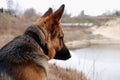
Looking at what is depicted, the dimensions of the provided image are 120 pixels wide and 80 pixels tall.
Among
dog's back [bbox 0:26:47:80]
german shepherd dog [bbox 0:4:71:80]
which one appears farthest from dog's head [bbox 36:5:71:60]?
dog's back [bbox 0:26:47:80]

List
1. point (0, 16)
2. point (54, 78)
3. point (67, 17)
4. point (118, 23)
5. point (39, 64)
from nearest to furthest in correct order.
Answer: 1. point (39, 64)
2. point (54, 78)
3. point (0, 16)
4. point (118, 23)
5. point (67, 17)

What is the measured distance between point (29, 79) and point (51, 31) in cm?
86

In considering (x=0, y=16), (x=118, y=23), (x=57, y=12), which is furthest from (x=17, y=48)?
(x=118, y=23)

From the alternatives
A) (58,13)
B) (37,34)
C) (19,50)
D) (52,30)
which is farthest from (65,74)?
(19,50)

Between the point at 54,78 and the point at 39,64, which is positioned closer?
the point at 39,64

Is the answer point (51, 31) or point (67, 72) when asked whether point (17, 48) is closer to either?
point (51, 31)

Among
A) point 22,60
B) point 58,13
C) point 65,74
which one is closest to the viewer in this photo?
point 22,60

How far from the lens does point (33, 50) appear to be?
4.26 m

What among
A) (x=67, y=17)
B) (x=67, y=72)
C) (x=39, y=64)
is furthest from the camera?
(x=67, y=17)

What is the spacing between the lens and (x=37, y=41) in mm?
4328

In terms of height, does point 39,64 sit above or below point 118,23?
above

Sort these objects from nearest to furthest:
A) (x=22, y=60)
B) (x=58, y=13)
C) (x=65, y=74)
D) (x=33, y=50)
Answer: (x=22, y=60), (x=33, y=50), (x=58, y=13), (x=65, y=74)

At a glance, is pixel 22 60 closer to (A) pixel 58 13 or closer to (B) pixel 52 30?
(B) pixel 52 30

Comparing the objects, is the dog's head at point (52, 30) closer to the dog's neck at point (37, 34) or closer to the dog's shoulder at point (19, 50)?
the dog's neck at point (37, 34)
